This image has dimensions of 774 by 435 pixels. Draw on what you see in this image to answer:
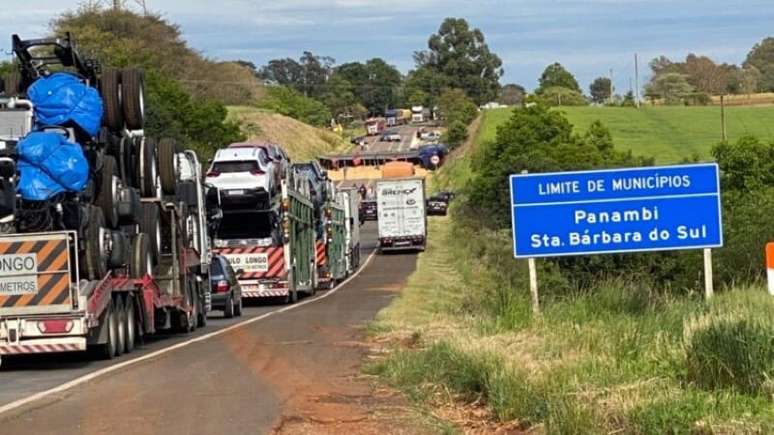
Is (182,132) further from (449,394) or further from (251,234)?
(449,394)

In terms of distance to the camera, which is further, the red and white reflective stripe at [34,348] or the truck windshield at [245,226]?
the truck windshield at [245,226]

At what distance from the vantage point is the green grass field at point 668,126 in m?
101

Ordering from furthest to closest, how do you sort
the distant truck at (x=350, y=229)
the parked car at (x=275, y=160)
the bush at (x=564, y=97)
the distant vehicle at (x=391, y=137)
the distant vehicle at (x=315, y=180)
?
1. the bush at (x=564, y=97)
2. the distant vehicle at (x=391, y=137)
3. the distant truck at (x=350, y=229)
4. the distant vehicle at (x=315, y=180)
5. the parked car at (x=275, y=160)

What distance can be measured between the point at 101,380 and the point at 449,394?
5.02 metres

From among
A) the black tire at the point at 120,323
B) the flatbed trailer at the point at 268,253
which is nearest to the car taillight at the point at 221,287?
the flatbed trailer at the point at 268,253

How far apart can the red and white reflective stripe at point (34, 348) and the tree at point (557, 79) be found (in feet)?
562

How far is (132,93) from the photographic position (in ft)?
67.1

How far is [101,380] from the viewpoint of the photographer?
51.8 ft

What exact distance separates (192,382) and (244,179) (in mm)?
19660

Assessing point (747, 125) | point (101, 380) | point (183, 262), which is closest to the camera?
point (101, 380)

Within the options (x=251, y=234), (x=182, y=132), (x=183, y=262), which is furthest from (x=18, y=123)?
(x=182, y=132)

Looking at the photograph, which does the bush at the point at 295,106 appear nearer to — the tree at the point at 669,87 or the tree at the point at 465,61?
the tree at the point at 465,61

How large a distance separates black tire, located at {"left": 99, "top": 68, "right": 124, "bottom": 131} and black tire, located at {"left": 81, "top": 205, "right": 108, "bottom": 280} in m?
1.69

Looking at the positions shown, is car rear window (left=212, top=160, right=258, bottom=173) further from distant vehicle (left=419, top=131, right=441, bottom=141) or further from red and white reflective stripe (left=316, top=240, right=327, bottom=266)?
distant vehicle (left=419, top=131, right=441, bottom=141)
